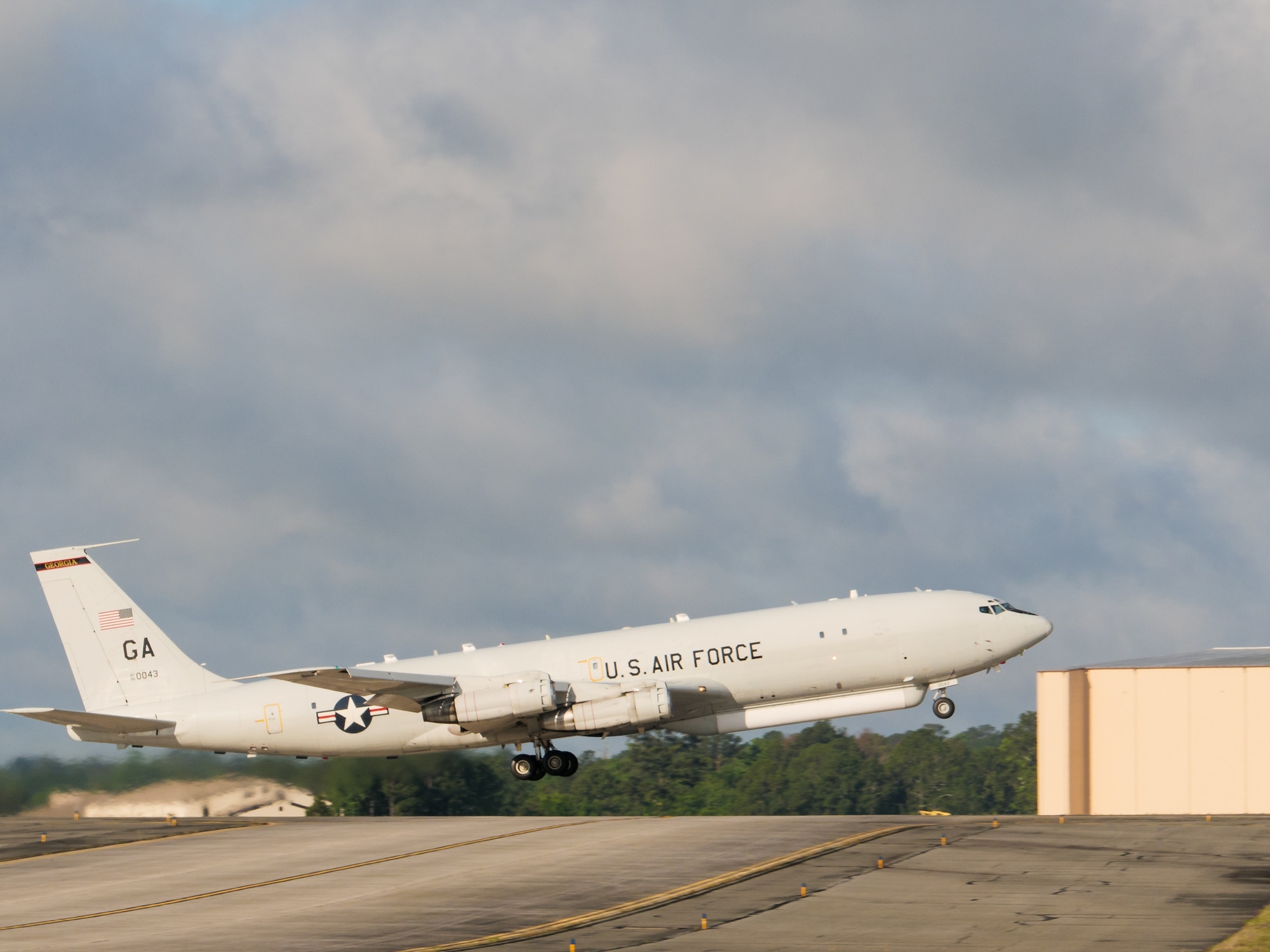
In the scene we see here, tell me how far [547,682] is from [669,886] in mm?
13177

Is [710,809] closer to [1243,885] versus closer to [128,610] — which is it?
[128,610]

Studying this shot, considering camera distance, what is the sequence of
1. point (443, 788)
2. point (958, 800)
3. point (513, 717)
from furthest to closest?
1. point (958, 800)
2. point (443, 788)
3. point (513, 717)

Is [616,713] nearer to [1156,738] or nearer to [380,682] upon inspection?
[380,682]

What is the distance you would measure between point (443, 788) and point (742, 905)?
51.6 m

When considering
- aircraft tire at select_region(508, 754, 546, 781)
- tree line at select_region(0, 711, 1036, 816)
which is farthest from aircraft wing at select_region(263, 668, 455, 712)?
tree line at select_region(0, 711, 1036, 816)

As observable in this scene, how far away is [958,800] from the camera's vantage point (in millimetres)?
131125

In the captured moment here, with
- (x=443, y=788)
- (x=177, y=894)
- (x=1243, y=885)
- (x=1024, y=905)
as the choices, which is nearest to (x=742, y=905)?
(x=1024, y=905)

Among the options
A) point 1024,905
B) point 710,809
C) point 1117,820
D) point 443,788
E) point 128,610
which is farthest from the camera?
point 710,809

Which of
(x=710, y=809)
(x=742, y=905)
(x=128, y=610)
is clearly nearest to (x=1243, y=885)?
(x=742, y=905)

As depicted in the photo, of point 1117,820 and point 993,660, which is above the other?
point 993,660

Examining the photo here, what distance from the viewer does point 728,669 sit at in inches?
1708

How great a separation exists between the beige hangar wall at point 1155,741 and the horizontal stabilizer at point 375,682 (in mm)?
21463

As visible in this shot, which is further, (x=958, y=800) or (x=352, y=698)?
(x=958, y=800)

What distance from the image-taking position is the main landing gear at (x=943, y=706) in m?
44.2
